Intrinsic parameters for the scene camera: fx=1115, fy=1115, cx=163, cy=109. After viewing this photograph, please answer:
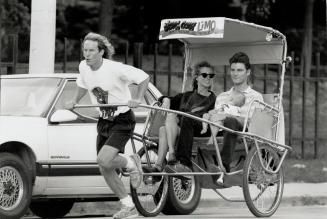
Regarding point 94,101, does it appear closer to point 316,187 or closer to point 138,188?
point 138,188

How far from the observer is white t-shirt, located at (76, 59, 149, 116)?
10930mm

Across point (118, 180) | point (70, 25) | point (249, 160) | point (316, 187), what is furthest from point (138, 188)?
point (70, 25)

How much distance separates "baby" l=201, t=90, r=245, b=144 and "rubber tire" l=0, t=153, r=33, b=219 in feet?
6.47

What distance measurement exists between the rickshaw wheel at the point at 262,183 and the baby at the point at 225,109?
18.6 inches

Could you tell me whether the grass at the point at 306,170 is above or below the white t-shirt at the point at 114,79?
below

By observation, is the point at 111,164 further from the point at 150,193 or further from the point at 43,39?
the point at 43,39

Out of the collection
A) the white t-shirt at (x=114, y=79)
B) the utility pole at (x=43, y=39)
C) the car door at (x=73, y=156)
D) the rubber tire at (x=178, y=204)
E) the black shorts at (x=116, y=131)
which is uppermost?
the utility pole at (x=43, y=39)

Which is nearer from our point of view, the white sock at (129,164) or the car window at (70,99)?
the white sock at (129,164)

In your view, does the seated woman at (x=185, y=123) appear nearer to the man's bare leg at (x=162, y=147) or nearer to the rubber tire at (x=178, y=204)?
the man's bare leg at (x=162, y=147)

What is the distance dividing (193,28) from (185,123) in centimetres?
121

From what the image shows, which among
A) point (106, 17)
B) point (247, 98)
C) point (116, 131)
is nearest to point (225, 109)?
point (247, 98)

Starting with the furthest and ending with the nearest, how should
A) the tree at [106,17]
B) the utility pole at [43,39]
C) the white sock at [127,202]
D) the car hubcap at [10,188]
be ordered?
1. the tree at [106,17]
2. the utility pole at [43,39]
3. the car hubcap at [10,188]
4. the white sock at [127,202]

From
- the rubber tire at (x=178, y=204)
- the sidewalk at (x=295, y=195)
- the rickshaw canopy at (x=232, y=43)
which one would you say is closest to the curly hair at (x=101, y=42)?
the rickshaw canopy at (x=232, y=43)

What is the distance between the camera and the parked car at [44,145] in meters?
11.1
